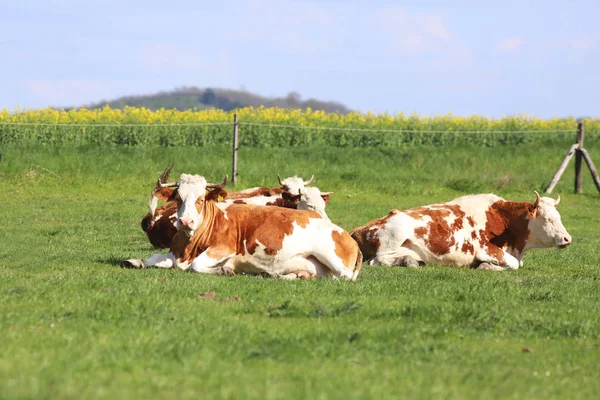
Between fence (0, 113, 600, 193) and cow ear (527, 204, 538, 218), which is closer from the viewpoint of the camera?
cow ear (527, 204, 538, 218)

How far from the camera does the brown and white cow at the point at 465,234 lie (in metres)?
14.6

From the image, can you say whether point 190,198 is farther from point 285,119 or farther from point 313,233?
point 285,119

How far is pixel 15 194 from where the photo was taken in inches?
944

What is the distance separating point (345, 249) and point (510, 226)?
13.5 feet

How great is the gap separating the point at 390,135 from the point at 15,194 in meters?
16.4

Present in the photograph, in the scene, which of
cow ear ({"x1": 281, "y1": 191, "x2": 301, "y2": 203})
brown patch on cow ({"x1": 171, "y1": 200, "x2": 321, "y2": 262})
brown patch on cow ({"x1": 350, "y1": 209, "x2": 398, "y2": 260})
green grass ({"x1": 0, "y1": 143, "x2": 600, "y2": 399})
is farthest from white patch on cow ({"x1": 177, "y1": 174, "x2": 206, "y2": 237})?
cow ear ({"x1": 281, "y1": 191, "x2": 301, "y2": 203})

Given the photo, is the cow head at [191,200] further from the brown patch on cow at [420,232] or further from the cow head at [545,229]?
the cow head at [545,229]

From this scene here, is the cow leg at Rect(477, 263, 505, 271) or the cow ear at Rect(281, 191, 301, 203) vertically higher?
the cow ear at Rect(281, 191, 301, 203)

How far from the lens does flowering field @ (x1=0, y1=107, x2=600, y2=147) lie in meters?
31.7

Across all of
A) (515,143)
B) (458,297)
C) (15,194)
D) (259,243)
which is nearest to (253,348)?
(458,297)

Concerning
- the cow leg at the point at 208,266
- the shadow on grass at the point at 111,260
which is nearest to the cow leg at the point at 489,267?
the cow leg at the point at 208,266

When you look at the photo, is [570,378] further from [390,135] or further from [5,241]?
[390,135]

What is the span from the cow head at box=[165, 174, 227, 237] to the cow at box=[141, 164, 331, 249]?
17.0 inches

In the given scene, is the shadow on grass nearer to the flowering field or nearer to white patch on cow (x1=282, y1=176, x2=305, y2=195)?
white patch on cow (x1=282, y1=176, x2=305, y2=195)
